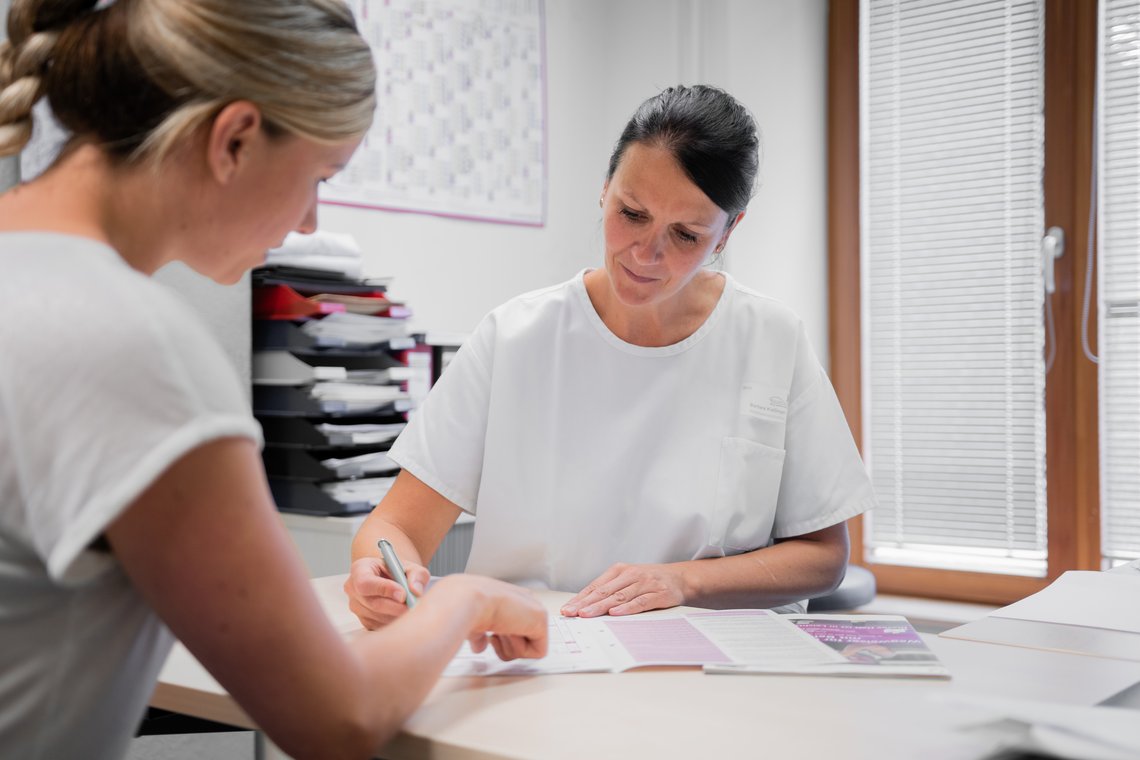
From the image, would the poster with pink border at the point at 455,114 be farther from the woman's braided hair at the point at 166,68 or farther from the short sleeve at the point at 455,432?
the woman's braided hair at the point at 166,68

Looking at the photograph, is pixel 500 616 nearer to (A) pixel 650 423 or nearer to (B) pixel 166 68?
(B) pixel 166 68

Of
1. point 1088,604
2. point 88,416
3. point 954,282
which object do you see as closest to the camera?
point 88,416

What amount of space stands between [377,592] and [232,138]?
578 millimetres

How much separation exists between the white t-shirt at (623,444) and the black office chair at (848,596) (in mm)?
329

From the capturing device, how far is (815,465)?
1.62 meters

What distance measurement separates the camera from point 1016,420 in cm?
303

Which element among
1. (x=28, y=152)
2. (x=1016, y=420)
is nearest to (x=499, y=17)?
(x=28, y=152)

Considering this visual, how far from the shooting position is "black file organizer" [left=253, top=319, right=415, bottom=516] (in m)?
2.20

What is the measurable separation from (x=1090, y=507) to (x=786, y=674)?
7.54 ft

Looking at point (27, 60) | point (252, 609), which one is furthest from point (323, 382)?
point (252, 609)

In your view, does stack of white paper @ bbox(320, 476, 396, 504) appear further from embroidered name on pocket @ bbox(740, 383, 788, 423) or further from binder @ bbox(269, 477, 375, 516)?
embroidered name on pocket @ bbox(740, 383, 788, 423)

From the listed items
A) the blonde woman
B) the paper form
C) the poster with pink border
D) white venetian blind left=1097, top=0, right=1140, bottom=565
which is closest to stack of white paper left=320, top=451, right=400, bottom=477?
the poster with pink border

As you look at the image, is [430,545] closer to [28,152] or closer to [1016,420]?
[28,152]

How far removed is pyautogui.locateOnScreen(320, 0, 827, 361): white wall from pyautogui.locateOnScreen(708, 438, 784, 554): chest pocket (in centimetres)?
154
